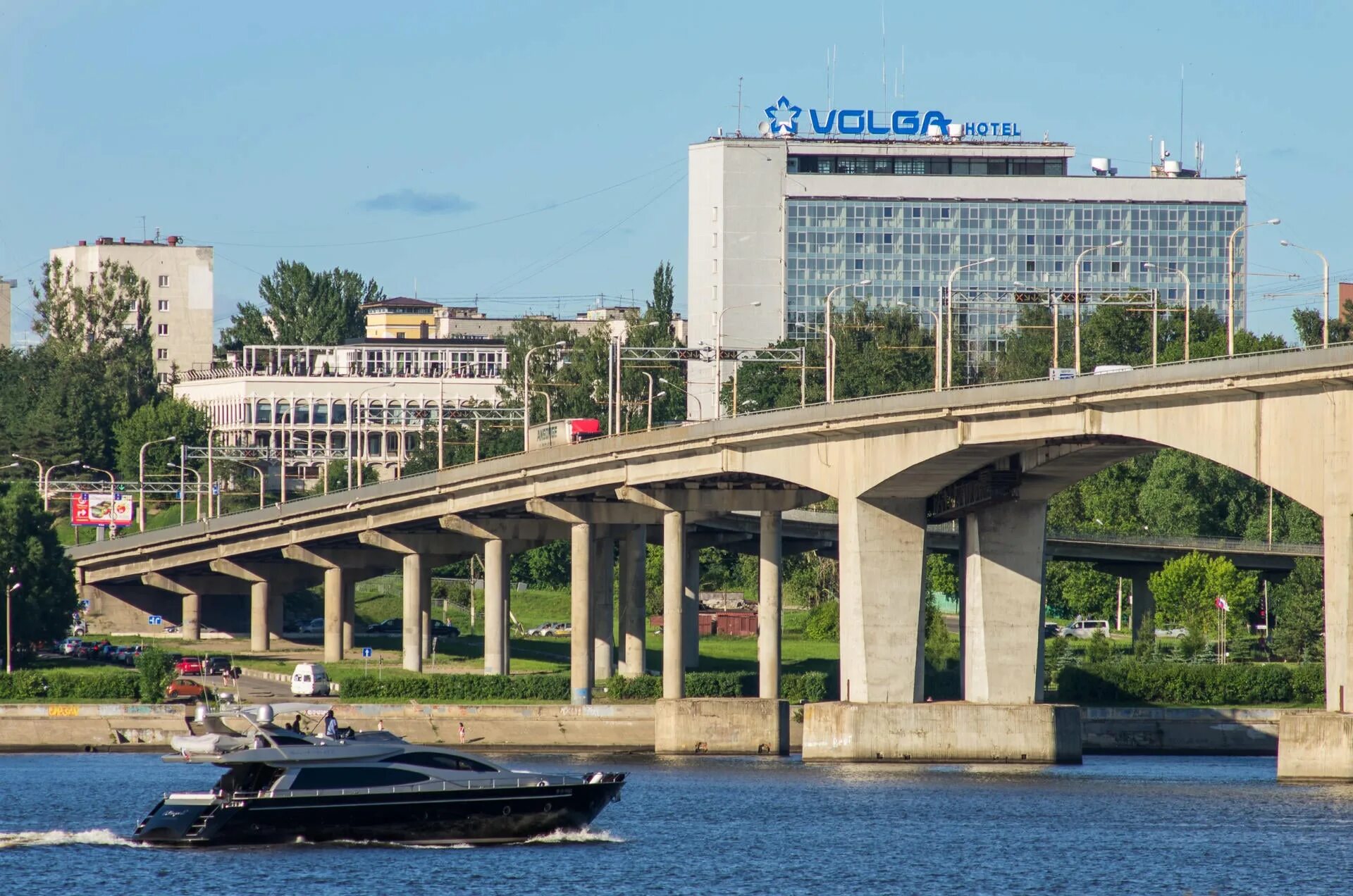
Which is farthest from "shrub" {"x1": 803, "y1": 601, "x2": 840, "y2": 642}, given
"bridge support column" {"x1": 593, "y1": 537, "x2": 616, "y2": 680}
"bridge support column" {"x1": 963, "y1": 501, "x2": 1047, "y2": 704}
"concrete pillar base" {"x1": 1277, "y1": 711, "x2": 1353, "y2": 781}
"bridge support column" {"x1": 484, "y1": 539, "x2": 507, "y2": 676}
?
"concrete pillar base" {"x1": 1277, "y1": 711, "x2": 1353, "y2": 781}

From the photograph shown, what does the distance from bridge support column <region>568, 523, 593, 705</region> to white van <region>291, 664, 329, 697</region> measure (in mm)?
12557

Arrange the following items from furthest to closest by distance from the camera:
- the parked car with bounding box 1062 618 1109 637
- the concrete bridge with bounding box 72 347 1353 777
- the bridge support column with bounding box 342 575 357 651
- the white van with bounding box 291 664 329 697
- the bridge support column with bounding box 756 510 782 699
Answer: the parked car with bounding box 1062 618 1109 637, the bridge support column with bounding box 342 575 357 651, the white van with bounding box 291 664 329 697, the bridge support column with bounding box 756 510 782 699, the concrete bridge with bounding box 72 347 1353 777

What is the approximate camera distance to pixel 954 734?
8875 centimetres

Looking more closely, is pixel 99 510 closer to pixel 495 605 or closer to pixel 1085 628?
pixel 495 605

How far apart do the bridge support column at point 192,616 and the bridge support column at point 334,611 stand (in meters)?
15.9

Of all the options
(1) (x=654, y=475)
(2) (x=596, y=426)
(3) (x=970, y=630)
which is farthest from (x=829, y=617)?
(3) (x=970, y=630)

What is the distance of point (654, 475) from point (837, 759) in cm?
2078

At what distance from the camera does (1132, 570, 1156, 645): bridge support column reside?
5738 inches

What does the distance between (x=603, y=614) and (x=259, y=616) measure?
112 ft

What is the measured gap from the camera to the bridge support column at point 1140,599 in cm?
14575

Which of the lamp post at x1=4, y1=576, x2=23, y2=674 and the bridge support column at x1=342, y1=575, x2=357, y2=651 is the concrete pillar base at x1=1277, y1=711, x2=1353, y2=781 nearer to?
the lamp post at x1=4, y1=576, x2=23, y2=674

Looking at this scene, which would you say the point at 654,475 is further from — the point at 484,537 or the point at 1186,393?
the point at 1186,393

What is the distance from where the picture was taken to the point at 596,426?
12112 centimetres

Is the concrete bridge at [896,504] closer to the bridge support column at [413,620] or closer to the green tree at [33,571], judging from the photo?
the bridge support column at [413,620]
